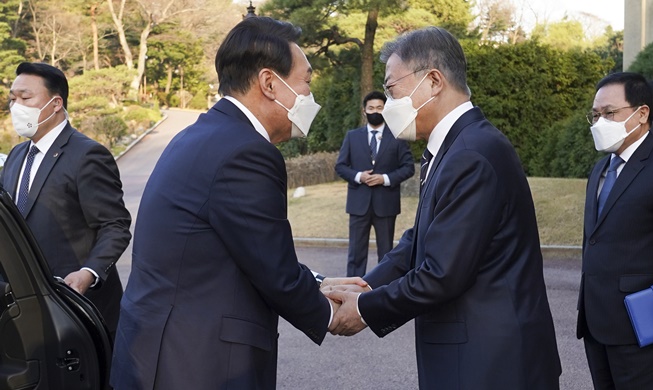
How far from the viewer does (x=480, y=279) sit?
301 centimetres

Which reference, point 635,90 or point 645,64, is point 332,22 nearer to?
point 645,64

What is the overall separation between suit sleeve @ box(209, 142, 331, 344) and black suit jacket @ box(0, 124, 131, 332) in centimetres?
174

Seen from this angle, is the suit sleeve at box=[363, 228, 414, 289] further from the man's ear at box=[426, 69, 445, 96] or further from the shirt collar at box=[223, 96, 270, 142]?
the shirt collar at box=[223, 96, 270, 142]

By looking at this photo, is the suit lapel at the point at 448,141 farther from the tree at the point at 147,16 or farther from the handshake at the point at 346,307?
the tree at the point at 147,16

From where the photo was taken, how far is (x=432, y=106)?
3.28 m

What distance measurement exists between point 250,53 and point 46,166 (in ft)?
6.18

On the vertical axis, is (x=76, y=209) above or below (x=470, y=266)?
below

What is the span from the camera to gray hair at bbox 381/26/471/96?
3244 millimetres

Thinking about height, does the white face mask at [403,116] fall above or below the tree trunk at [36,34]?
above

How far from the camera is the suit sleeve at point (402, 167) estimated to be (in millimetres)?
9345

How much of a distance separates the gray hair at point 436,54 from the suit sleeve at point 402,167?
602 cm

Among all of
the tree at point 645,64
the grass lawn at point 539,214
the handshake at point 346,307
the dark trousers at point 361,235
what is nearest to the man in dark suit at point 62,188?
the handshake at point 346,307

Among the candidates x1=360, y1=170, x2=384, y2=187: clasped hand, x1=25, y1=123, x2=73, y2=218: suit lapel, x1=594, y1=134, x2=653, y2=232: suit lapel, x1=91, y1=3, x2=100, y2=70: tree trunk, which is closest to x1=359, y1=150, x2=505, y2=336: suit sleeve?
x1=594, y1=134, x2=653, y2=232: suit lapel

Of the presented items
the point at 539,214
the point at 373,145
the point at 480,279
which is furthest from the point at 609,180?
the point at 539,214
